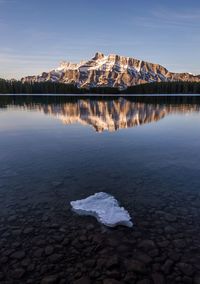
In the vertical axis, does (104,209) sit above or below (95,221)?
above

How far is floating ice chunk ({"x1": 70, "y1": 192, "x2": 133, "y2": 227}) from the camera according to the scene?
11.3 m

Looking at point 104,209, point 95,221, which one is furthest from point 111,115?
point 95,221

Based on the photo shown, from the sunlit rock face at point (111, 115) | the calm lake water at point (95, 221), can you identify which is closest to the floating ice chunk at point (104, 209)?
the calm lake water at point (95, 221)

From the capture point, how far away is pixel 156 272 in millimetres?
8398

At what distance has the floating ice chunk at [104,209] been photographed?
11277 mm

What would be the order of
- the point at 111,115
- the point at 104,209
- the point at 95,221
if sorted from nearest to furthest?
the point at 95,221
the point at 104,209
the point at 111,115

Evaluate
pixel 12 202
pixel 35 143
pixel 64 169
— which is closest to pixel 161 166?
pixel 64 169

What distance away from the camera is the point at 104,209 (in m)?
12.2

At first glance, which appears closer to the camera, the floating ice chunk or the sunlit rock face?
the floating ice chunk

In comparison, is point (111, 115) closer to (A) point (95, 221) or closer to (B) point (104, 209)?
(B) point (104, 209)

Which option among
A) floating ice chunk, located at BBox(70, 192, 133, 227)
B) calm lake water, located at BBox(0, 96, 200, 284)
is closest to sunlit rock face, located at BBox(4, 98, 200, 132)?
calm lake water, located at BBox(0, 96, 200, 284)

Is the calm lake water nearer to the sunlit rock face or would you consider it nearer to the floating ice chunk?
the floating ice chunk

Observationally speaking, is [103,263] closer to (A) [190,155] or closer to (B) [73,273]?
(B) [73,273]

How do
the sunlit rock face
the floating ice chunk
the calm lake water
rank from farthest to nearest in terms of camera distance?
the sunlit rock face
the floating ice chunk
the calm lake water
